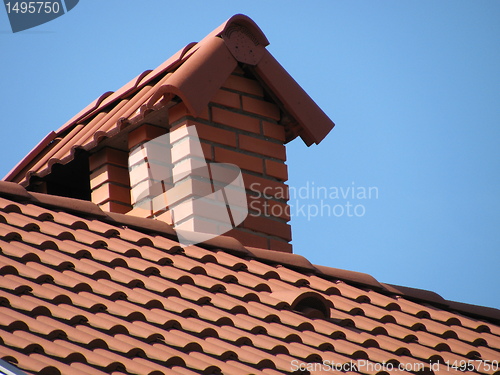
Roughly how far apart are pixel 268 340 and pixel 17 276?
1.32m

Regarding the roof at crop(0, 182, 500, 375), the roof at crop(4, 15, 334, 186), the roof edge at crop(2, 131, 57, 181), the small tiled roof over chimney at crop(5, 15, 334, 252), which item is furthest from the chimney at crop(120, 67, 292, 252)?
the roof edge at crop(2, 131, 57, 181)

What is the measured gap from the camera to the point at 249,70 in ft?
22.5

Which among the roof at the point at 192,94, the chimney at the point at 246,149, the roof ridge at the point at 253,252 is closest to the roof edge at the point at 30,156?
the roof at the point at 192,94

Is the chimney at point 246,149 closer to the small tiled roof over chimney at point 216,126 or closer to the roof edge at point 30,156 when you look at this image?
the small tiled roof over chimney at point 216,126

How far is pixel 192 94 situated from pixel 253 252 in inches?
48.2

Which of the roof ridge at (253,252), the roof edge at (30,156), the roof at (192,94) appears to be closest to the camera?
the roof ridge at (253,252)

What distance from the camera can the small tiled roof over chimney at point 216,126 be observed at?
6324mm

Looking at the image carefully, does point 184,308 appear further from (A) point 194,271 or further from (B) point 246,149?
(B) point 246,149

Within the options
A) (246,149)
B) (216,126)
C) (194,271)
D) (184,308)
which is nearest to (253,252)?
(194,271)

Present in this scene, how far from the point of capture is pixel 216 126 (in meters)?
6.51

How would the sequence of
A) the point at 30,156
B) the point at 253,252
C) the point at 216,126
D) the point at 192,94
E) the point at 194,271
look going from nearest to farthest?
the point at 194,271
the point at 253,252
the point at 192,94
the point at 216,126
the point at 30,156

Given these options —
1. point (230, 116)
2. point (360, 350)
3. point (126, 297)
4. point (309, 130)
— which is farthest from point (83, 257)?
point (309, 130)

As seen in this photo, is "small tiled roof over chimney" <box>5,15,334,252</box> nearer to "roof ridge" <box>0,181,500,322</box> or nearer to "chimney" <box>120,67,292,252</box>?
"chimney" <box>120,67,292,252</box>

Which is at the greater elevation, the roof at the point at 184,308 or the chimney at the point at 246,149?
the chimney at the point at 246,149
